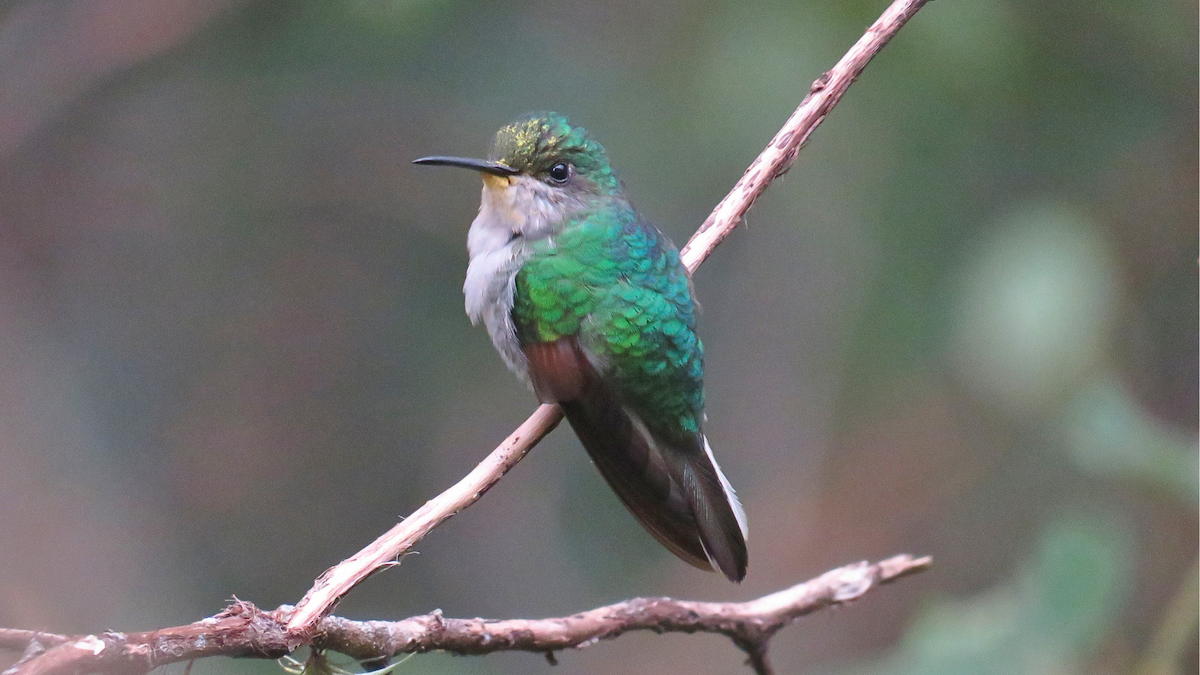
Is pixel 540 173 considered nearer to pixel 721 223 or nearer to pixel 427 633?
pixel 721 223

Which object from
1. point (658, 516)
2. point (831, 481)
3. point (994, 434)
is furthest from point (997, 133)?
point (658, 516)

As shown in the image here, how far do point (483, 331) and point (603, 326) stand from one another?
9.18 ft

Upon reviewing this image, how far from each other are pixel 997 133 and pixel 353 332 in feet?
11.7

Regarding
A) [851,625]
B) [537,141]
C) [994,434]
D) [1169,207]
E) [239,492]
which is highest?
[239,492]

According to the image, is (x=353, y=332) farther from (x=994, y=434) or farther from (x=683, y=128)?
(x=994, y=434)

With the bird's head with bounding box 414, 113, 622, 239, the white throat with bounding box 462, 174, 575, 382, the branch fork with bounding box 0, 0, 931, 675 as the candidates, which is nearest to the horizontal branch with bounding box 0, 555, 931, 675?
the branch fork with bounding box 0, 0, 931, 675

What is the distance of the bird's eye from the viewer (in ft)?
9.98

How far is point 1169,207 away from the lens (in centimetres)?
522

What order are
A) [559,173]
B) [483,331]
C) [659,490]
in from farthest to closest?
1. [483,331]
2. [559,173]
3. [659,490]

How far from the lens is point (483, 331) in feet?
17.9

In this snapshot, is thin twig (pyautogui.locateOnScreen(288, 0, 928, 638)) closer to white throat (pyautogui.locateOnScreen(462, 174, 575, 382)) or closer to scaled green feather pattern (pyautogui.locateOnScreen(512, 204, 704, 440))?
scaled green feather pattern (pyautogui.locateOnScreen(512, 204, 704, 440))

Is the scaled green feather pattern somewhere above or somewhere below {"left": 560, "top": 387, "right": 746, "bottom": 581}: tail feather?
above

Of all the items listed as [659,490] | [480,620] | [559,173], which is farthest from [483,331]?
[480,620]

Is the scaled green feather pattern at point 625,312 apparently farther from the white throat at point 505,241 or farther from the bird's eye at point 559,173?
the bird's eye at point 559,173
